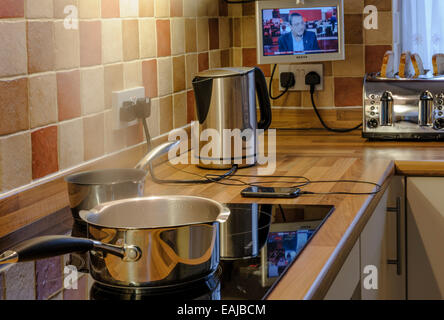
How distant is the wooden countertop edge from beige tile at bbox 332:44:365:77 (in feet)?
2.75

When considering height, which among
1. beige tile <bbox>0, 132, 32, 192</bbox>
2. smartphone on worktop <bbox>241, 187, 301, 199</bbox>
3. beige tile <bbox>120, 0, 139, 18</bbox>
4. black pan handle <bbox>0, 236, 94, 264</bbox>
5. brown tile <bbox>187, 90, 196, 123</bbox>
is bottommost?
smartphone on worktop <bbox>241, 187, 301, 199</bbox>

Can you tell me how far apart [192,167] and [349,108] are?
75 centimetres

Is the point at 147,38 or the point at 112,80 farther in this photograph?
the point at 147,38

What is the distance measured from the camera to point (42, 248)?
788 millimetres

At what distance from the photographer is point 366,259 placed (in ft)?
4.41

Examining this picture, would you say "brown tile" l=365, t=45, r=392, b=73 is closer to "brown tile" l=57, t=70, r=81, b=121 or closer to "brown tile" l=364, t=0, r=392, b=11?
"brown tile" l=364, t=0, r=392, b=11

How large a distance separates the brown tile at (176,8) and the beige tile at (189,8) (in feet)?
0.10

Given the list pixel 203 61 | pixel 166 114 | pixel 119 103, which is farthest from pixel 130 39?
pixel 203 61

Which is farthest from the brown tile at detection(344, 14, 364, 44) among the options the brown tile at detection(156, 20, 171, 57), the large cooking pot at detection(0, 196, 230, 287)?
the large cooking pot at detection(0, 196, 230, 287)

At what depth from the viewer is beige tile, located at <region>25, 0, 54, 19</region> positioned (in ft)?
4.09

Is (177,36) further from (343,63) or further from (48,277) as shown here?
(48,277)

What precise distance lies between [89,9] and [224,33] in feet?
2.97

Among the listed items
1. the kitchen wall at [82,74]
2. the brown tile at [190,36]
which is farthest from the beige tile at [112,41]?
the brown tile at [190,36]

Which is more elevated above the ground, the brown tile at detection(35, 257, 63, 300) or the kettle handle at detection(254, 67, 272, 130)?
the kettle handle at detection(254, 67, 272, 130)
